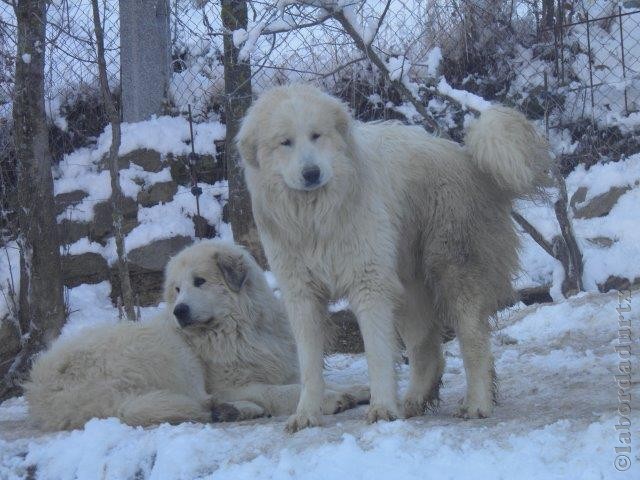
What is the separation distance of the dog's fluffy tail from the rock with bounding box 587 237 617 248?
337 cm

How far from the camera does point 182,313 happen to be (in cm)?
533

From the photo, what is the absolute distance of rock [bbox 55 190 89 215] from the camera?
8844 millimetres

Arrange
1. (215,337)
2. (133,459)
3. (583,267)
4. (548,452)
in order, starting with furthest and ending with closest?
(583,267), (215,337), (133,459), (548,452)

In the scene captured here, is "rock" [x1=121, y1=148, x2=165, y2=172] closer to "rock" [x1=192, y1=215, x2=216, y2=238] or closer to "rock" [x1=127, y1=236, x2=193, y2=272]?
"rock" [x1=192, y1=215, x2=216, y2=238]

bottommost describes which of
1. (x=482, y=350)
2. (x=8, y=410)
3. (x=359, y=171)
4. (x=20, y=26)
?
(x=8, y=410)

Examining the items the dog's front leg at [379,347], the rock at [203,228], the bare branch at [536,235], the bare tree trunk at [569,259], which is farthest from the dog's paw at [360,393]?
the rock at [203,228]

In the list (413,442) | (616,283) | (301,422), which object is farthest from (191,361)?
(616,283)

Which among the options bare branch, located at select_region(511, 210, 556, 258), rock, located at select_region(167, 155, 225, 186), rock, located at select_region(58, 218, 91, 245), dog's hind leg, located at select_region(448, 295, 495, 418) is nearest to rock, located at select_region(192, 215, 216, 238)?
rock, located at select_region(167, 155, 225, 186)

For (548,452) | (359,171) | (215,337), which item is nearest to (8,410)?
(215,337)

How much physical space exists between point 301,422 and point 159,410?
1031 millimetres

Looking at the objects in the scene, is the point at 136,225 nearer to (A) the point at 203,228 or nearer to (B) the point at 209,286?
(A) the point at 203,228

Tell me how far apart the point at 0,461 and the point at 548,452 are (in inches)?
105

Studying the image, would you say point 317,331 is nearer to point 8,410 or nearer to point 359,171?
point 359,171

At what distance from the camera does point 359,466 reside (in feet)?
10.9
